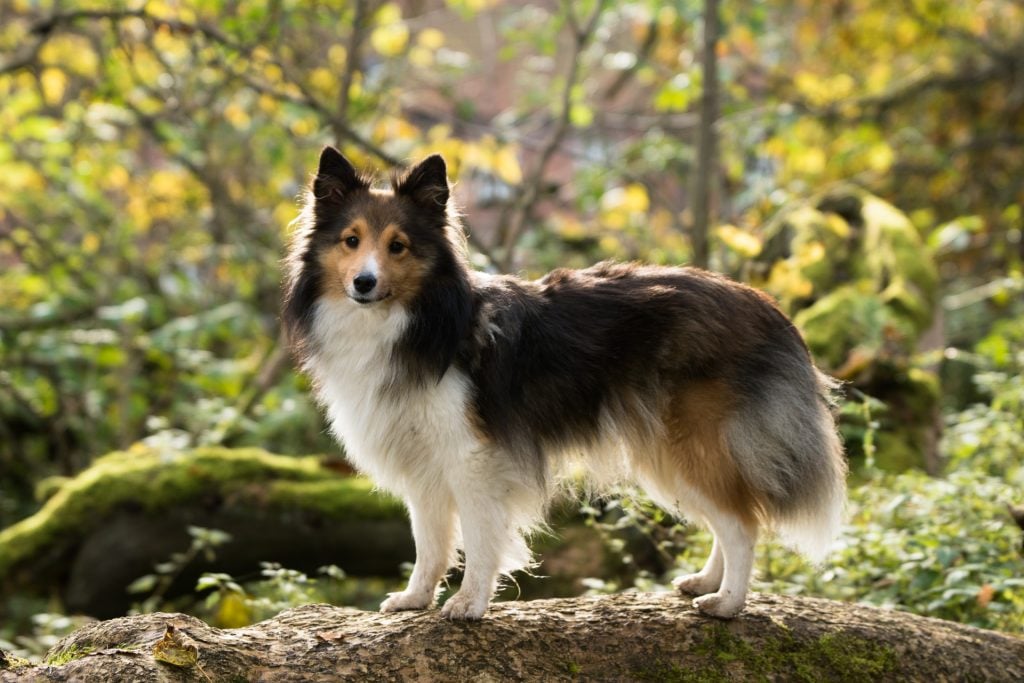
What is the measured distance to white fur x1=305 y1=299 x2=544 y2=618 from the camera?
382cm

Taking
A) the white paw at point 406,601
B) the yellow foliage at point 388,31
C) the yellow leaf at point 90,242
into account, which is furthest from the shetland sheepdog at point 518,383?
the yellow leaf at point 90,242

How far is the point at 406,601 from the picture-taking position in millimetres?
4008

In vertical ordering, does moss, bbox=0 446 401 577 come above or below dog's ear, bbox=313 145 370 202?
below

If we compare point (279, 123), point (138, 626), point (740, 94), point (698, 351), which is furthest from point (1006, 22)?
point (138, 626)

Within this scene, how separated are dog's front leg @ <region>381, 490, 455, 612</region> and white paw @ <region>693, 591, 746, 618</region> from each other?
0.97 metres

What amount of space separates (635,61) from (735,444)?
5645 mm

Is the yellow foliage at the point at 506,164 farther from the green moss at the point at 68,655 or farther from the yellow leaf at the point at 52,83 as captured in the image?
the green moss at the point at 68,655

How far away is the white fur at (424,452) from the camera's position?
3.82 meters

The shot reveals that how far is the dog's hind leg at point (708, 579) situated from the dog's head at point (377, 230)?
154 cm

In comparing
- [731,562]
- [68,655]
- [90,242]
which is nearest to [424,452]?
[731,562]

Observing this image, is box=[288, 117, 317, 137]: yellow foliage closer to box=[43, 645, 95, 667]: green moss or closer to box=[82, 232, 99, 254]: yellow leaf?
box=[82, 232, 99, 254]: yellow leaf

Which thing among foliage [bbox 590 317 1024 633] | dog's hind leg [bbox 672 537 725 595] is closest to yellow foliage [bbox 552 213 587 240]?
foliage [bbox 590 317 1024 633]

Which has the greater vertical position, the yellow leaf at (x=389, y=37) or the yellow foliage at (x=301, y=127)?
the yellow leaf at (x=389, y=37)

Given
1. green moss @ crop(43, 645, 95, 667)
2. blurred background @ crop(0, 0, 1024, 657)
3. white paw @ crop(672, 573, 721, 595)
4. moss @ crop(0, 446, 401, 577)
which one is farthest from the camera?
moss @ crop(0, 446, 401, 577)
